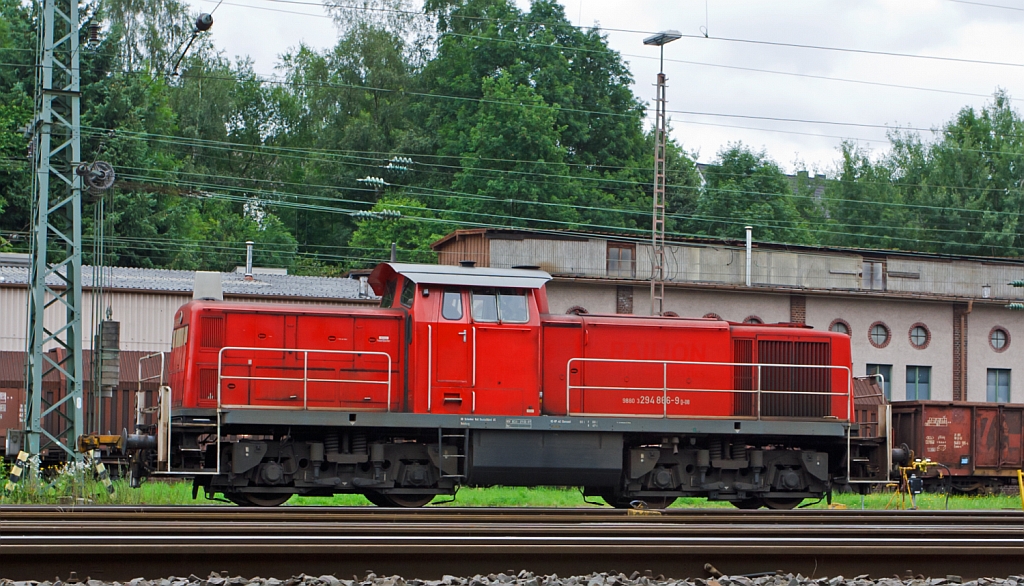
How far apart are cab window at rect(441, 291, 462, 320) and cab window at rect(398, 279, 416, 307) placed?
459 millimetres

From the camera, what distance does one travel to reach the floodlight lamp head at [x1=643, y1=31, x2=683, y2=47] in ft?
116

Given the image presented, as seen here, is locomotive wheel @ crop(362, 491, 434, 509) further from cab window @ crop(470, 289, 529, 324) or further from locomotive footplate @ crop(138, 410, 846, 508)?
cab window @ crop(470, 289, 529, 324)

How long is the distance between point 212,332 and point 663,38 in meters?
24.6

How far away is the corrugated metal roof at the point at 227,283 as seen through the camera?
94.4 ft

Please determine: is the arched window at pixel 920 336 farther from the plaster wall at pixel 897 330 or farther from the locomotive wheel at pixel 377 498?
the locomotive wheel at pixel 377 498

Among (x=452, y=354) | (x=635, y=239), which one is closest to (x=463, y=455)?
(x=452, y=354)

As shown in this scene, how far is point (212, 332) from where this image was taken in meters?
14.9

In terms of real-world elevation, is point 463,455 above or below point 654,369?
below

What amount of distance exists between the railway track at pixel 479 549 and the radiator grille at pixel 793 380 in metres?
5.44

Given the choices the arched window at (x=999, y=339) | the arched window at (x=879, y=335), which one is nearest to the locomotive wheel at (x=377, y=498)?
the arched window at (x=879, y=335)

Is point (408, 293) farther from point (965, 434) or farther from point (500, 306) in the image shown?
point (965, 434)

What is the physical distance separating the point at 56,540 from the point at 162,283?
23268mm

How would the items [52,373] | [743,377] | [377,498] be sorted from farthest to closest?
[52,373], [743,377], [377,498]

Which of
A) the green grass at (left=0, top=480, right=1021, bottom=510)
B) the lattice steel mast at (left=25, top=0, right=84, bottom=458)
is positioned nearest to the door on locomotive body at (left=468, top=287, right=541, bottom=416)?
the green grass at (left=0, top=480, right=1021, bottom=510)
